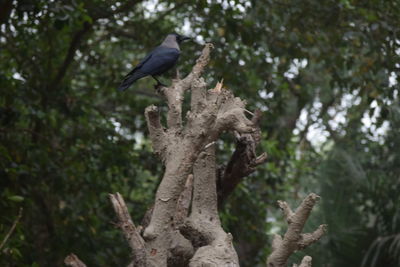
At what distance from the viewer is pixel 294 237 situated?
3.43 meters

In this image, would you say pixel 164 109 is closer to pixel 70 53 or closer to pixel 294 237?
pixel 70 53

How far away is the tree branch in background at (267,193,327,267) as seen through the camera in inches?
133

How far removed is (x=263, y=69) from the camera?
723 cm

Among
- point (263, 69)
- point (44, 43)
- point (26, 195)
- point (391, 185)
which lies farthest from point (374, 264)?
point (44, 43)

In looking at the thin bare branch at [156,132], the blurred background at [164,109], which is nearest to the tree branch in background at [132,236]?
the thin bare branch at [156,132]

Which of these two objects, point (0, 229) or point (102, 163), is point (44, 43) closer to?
point (102, 163)

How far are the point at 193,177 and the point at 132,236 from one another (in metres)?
0.86

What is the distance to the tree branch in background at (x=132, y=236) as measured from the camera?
3119 mm

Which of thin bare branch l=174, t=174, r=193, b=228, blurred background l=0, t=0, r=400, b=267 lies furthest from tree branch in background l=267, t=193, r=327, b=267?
blurred background l=0, t=0, r=400, b=267

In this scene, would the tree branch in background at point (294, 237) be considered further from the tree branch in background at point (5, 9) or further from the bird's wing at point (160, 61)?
the tree branch in background at point (5, 9)

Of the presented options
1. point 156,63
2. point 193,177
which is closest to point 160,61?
point 156,63

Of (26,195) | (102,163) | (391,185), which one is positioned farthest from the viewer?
(391,185)

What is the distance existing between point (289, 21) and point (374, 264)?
2.45 meters

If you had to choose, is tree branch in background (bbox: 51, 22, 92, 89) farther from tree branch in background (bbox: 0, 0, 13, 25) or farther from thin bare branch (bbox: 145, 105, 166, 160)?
thin bare branch (bbox: 145, 105, 166, 160)
